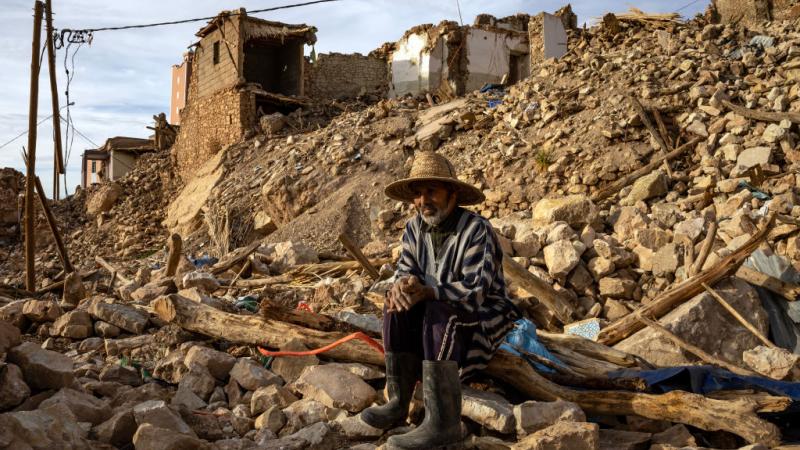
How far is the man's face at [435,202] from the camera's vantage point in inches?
123

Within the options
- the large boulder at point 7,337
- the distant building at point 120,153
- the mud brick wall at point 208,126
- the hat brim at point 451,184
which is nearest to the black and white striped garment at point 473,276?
the hat brim at point 451,184

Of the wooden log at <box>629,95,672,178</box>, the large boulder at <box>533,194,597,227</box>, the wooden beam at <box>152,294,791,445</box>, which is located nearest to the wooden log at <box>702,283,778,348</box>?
the large boulder at <box>533,194,597,227</box>

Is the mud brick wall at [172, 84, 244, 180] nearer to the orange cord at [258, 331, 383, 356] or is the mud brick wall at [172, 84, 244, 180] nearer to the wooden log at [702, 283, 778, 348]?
the wooden log at [702, 283, 778, 348]

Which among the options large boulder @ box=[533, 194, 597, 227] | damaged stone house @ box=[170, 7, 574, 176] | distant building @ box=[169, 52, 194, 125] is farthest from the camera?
distant building @ box=[169, 52, 194, 125]

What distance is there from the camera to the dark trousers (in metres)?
2.72

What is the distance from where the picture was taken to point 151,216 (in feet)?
60.0

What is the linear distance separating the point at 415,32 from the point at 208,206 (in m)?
8.57

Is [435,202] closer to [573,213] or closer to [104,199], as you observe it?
[573,213]

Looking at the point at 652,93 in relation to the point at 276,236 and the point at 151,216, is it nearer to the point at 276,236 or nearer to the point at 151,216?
the point at 276,236

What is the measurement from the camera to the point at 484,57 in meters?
19.0

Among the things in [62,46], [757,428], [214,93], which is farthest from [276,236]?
[757,428]

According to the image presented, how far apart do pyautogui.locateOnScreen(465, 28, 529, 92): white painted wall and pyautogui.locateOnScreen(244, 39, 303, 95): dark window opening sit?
5150 millimetres

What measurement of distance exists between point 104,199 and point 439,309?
1857 centimetres

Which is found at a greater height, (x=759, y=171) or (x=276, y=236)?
(x=759, y=171)
